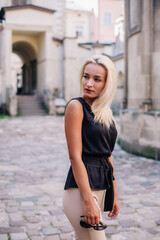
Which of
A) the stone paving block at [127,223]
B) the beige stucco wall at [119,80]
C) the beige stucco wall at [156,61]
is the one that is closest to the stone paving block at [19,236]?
the stone paving block at [127,223]

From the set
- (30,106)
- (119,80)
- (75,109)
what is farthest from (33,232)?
(30,106)

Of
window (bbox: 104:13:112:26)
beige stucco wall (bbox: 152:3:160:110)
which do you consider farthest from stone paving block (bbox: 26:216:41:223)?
window (bbox: 104:13:112:26)

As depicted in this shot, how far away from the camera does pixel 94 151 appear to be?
221 cm

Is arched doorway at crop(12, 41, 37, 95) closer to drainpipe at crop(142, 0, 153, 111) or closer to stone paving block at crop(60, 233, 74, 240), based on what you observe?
drainpipe at crop(142, 0, 153, 111)

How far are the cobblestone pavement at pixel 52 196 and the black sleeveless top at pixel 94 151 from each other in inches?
71.2

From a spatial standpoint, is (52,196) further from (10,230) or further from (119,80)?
(119,80)

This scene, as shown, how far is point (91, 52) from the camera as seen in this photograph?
26891 mm

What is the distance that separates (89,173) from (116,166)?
5.65m

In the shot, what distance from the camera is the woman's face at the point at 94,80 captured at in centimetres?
226

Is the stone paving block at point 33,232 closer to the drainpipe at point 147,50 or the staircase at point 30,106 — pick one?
the drainpipe at point 147,50

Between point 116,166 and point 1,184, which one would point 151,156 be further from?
point 1,184

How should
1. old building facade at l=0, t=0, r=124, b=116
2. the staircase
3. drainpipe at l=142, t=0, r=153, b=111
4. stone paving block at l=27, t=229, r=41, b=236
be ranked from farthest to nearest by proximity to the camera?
old building facade at l=0, t=0, r=124, b=116 → the staircase → drainpipe at l=142, t=0, r=153, b=111 → stone paving block at l=27, t=229, r=41, b=236

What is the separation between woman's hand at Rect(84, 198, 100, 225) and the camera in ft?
6.68

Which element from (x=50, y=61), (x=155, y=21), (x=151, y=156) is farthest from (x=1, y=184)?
Result: (x=50, y=61)
